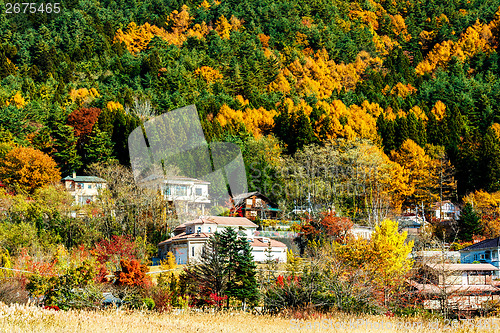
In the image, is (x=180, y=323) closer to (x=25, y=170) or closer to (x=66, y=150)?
(x=25, y=170)

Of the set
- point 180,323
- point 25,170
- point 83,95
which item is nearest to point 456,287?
point 180,323

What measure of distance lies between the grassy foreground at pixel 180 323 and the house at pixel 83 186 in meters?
35.4

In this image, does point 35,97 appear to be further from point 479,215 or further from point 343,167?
point 479,215

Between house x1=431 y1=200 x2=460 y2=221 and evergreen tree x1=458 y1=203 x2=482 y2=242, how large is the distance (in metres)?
4.01

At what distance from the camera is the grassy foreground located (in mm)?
12984

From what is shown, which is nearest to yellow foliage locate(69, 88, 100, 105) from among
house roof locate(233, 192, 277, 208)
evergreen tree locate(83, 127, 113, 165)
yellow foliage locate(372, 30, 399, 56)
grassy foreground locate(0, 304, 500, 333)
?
evergreen tree locate(83, 127, 113, 165)

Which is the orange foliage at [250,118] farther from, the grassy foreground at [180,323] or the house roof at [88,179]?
the grassy foreground at [180,323]

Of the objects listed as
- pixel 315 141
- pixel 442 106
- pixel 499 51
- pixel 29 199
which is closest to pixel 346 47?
pixel 499 51

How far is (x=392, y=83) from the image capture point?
276 feet

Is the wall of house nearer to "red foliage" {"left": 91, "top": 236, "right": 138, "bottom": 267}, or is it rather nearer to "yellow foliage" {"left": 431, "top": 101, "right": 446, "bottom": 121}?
"red foliage" {"left": 91, "top": 236, "right": 138, "bottom": 267}

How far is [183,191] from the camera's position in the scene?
4853cm

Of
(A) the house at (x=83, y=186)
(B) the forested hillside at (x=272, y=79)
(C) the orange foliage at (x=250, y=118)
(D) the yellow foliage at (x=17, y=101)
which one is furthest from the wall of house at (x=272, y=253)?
(D) the yellow foliage at (x=17, y=101)

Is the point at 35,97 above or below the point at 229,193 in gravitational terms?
above

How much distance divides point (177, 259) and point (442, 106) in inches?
1709
